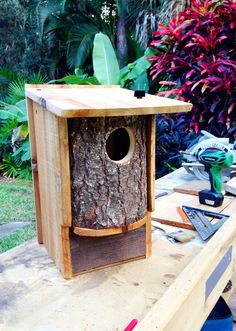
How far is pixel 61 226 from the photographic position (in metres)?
1.07

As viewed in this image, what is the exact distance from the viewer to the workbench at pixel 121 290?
0.87 m

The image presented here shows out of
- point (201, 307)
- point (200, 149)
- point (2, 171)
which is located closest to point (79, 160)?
point (201, 307)

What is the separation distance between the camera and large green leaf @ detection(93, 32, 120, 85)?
4.70 metres

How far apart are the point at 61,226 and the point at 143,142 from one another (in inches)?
15.1

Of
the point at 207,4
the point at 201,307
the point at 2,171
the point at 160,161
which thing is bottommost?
the point at 2,171

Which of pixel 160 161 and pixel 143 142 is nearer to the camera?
pixel 143 142

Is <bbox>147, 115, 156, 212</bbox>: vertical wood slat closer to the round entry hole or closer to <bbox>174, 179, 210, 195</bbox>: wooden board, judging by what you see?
the round entry hole

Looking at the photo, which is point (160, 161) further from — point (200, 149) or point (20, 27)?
point (20, 27)

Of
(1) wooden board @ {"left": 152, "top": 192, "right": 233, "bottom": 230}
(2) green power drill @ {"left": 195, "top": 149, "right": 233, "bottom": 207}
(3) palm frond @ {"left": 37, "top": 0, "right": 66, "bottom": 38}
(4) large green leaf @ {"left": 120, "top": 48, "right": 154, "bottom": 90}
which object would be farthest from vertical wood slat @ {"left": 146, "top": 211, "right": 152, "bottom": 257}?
(3) palm frond @ {"left": 37, "top": 0, "right": 66, "bottom": 38}

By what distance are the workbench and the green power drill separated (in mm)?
325

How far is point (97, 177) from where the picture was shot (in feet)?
3.44

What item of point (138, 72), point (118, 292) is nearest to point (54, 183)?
point (118, 292)

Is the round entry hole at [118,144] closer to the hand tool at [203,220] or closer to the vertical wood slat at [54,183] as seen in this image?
the vertical wood slat at [54,183]

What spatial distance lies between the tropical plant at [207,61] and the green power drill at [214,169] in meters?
1.28
